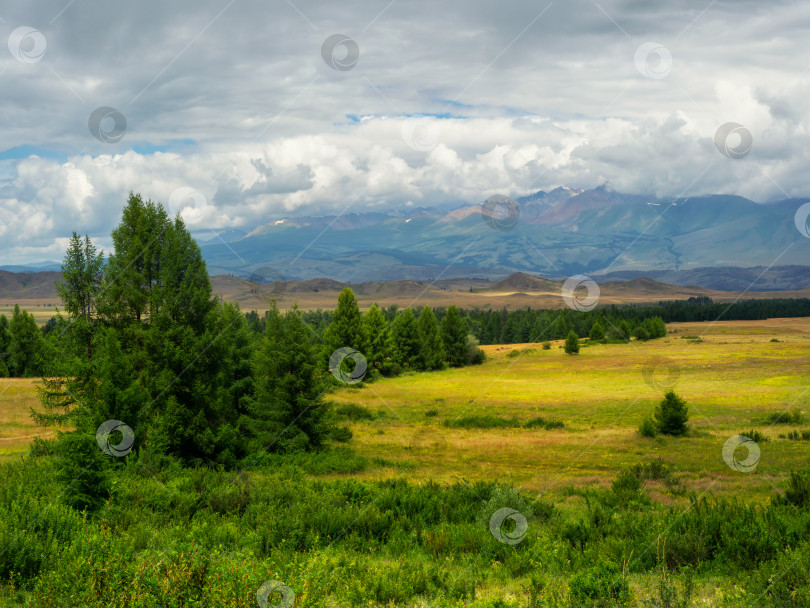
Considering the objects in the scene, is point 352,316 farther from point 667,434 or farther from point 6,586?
point 6,586

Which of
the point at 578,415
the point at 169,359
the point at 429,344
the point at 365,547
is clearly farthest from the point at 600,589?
the point at 429,344

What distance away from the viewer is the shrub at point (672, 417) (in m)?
31.3

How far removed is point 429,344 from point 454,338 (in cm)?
791

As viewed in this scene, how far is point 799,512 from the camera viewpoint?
11.2 meters

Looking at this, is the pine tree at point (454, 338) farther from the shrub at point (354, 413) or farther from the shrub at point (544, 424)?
the shrub at point (544, 424)

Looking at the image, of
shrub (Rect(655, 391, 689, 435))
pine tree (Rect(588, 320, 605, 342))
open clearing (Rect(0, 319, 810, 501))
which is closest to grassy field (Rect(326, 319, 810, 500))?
open clearing (Rect(0, 319, 810, 501))

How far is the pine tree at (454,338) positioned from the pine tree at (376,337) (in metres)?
18.4

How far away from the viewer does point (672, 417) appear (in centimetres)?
3130

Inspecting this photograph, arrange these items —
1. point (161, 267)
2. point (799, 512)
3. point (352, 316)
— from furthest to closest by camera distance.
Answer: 1. point (352, 316)
2. point (161, 267)
3. point (799, 512)

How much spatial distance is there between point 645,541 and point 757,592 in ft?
8.75

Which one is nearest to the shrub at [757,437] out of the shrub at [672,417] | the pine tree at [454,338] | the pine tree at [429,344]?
the shrub at [672,417]

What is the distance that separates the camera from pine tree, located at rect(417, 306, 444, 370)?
84.9 metres

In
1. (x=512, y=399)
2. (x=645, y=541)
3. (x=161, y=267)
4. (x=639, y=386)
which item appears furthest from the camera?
(x=639, y=386)

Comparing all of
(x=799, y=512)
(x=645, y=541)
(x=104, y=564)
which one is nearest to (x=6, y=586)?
(x=104, y=564)
